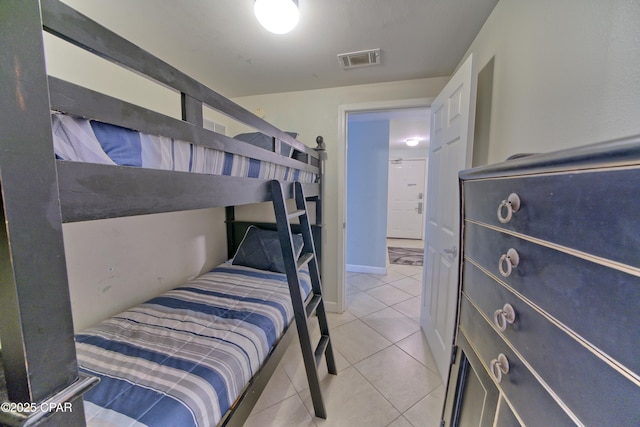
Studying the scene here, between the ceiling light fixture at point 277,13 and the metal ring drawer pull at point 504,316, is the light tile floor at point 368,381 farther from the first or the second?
the ceiling light fixture at point 277,13

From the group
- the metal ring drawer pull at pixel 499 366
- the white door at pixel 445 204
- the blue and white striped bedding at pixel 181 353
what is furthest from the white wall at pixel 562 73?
the blue and white striped bedding at pixel 181 353

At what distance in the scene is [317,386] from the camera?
1.36 meters

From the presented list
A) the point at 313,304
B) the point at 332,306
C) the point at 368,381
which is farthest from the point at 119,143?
the point at 332,306

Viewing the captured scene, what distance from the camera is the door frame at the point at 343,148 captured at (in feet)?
7.31

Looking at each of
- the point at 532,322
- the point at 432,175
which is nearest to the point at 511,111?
the point at 432,175

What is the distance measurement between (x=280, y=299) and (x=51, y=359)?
131cm

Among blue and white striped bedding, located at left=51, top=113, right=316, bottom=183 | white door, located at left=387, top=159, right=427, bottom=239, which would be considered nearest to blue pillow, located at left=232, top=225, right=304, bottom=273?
blue and white striped bedding, located at left=51, top=113, right=316, bottom=183

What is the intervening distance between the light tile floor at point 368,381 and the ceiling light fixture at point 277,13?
223 centimetres

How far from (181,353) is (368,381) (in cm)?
129

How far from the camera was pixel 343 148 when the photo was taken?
2420mm

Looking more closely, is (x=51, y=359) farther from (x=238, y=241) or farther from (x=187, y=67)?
(x=238, y=241)

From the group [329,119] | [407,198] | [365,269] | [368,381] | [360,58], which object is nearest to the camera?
[368,381]

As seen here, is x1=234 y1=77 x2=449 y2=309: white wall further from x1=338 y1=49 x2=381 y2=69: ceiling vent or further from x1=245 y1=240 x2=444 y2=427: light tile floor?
x1=245 y1=240 x2=444 y2=427: light tile floor

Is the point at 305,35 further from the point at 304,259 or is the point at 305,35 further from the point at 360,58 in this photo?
the point at 304,259
